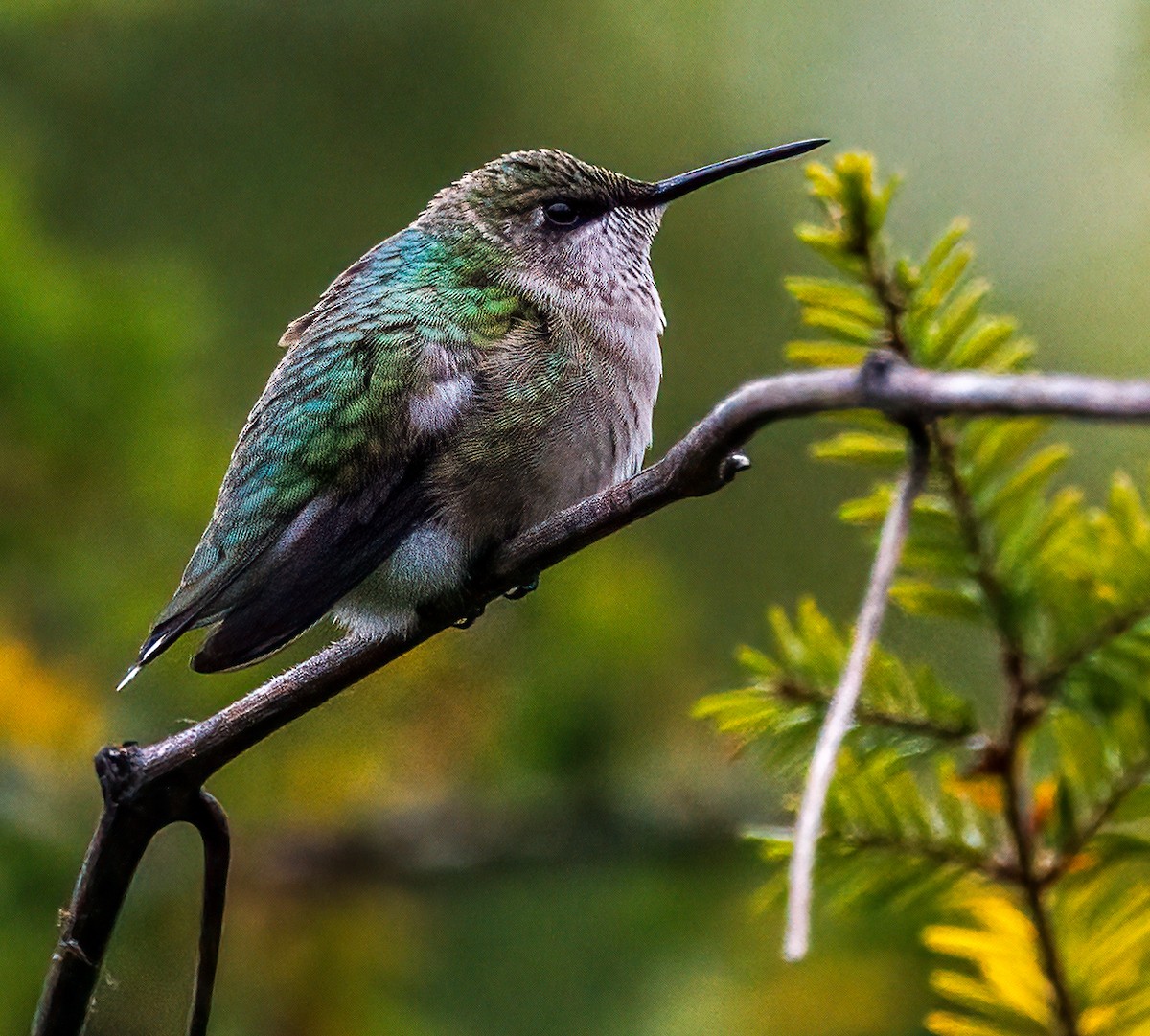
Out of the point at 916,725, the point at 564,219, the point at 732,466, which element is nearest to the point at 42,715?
the point at 564,219

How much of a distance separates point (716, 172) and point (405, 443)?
102cm

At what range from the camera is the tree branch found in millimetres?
924

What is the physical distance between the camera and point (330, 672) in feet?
5.27

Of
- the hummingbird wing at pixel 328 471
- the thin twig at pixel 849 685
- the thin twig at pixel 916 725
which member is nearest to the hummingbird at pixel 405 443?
the hummingbird wing at pixel 328 471

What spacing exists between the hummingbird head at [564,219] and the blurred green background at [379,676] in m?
0.81

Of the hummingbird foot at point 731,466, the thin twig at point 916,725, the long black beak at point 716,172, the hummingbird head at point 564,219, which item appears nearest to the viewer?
the hummingbird foot at point 731,466

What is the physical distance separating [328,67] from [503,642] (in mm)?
3023

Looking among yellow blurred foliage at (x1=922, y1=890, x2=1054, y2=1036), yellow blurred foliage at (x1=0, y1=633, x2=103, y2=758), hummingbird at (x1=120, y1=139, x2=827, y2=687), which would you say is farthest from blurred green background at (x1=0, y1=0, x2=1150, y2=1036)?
hummingbird at (x1=120, y1=139, x2=827, y2=687)

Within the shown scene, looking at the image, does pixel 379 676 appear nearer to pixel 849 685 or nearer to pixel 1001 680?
pixel 1001 680

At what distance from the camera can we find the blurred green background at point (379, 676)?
314 centimetres

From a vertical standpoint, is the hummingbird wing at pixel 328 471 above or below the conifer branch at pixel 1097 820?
above

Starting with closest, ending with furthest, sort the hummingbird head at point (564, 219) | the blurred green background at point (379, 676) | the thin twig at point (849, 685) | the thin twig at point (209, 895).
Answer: the thin twig at point (849, 685) → the thin twig at point (209, 895) → the hummingbird head at point (564, 219) → the blurred green background at point (379, 676)

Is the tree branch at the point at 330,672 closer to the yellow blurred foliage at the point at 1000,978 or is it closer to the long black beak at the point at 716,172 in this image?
the yellow blurred foliage at the point at 1000,978

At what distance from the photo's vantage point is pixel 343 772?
3395mm
